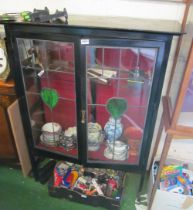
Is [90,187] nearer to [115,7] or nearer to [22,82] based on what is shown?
[22,82]

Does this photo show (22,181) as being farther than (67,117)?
Yes

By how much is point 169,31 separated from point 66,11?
2.26ft

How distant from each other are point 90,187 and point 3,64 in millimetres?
1117

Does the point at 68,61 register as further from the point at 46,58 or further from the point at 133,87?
the point at 133,87

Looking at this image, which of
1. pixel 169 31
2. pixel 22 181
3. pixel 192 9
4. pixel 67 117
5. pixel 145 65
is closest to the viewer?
pixel 169 31

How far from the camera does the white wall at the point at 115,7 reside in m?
1.39

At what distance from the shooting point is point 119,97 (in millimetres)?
1435

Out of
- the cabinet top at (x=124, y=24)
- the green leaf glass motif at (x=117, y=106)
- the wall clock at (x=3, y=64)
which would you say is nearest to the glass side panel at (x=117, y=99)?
the green leaf glass motif at (x=117, y=106)

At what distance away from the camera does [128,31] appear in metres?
1.10

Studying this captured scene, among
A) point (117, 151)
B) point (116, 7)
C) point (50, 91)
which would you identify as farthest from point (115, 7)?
point (117, 151)

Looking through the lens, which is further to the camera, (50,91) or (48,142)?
(48,142)

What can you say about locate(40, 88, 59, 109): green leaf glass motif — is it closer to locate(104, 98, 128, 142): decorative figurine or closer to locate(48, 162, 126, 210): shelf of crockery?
locate(104, 98, 128, 142): decorative figurine

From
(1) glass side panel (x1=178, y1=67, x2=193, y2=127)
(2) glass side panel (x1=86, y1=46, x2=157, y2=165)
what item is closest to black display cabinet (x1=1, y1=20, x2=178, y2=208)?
(2) glass side panel (x1=86, y1=46, x2=157, y2=165)

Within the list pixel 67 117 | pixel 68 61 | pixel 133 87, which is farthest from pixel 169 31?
pixel 67 117
